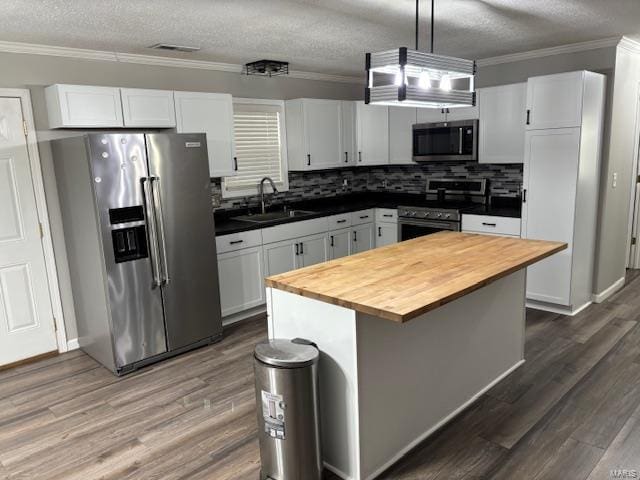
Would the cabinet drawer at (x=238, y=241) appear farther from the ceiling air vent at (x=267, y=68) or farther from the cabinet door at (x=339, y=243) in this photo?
the ceiling air vent at (x=267, y=68)

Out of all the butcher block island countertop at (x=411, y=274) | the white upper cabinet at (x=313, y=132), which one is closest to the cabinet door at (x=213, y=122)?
the white upper cabinet at (x=313, y=132)

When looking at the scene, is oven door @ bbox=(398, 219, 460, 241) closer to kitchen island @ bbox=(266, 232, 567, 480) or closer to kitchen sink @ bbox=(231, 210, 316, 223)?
kitchen sink @ bbox=(231, 210, 316, 223)

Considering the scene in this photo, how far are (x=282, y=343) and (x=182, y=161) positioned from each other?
1.93 m

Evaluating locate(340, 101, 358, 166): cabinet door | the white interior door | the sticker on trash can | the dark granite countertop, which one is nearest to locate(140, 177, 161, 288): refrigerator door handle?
the dark granite countertop

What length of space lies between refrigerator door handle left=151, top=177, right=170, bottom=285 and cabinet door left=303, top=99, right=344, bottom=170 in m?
2.09

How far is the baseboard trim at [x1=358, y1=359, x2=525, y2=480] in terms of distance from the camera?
239cm

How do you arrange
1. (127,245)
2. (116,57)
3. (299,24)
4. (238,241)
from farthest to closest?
(238,241), (116,57), (127,245), (299,24)

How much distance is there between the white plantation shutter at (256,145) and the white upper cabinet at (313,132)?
0.13 meters

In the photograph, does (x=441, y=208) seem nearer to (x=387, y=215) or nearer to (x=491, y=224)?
(x=491, y=224)

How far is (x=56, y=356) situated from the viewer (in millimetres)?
3947

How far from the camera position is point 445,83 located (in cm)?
250

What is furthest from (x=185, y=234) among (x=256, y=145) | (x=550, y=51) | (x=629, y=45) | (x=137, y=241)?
(x=629, y=45)

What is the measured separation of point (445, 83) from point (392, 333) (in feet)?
4.23

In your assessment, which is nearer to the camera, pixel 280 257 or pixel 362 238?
pixel 280 257
